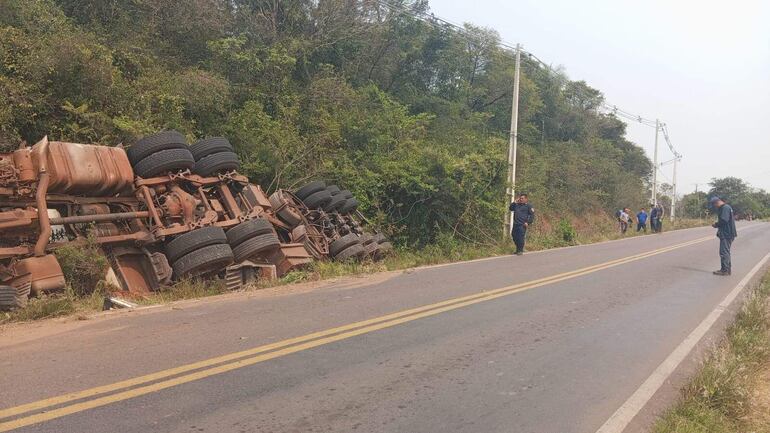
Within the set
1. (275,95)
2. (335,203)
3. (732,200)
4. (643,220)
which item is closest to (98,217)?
(335,203)

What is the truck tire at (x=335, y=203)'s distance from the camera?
1416cm

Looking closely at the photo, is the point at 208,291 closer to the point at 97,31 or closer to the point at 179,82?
the point at 179,82

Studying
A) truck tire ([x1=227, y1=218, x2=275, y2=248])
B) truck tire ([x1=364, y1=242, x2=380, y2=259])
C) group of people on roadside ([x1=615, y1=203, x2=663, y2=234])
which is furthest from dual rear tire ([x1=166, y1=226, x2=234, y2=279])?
group of people on roadside ([x1=615, y1=203, x2=663, y2=234])

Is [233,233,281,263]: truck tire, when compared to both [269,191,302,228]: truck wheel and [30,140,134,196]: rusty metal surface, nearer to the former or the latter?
[269,191,302,228]: truck wheel

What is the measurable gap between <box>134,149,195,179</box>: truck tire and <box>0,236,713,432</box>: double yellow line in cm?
576

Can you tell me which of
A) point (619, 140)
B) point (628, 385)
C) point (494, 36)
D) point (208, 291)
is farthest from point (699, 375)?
point (619, 140)

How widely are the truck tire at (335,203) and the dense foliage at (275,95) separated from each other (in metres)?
2.20

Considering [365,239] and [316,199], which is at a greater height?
[316,199]

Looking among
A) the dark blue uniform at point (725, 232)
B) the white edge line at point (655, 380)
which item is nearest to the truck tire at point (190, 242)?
the white edge line at point (655, 380)

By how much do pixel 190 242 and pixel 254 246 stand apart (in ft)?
3.92

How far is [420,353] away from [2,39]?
36.7 ft

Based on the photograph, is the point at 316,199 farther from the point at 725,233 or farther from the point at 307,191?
the point at 725,233

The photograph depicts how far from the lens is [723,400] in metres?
4.60

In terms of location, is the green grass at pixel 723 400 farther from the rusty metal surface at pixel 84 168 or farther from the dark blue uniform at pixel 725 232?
the rusty metal surface at pixel 84 168
